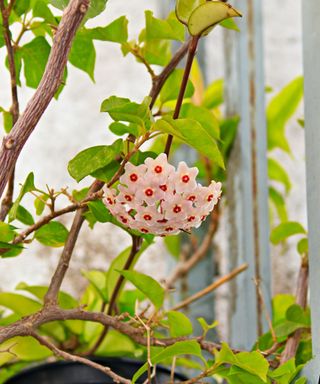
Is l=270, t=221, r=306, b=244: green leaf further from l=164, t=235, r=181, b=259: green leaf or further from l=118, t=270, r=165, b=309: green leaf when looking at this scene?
l=164, t=235, r=181, b=259: green leaf

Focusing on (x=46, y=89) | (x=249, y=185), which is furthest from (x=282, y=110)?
(x=46, y=89)

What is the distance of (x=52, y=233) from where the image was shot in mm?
670

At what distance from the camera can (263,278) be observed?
97 centimetres

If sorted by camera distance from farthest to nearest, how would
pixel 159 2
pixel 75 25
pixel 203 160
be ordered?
pixel 159 2 → pixel 203 160 → pixel 75 25

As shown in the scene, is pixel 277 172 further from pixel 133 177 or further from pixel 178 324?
pixel 133 177

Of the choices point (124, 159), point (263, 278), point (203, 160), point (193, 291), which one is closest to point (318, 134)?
point (124, 159)

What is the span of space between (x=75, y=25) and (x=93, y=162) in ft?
0.37

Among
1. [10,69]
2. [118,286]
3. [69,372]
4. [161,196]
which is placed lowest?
[69,372]

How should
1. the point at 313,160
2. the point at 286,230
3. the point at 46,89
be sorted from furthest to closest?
the point at 286,230
the point at 313,160
the point at 46,89

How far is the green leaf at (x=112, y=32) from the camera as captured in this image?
0.67 m

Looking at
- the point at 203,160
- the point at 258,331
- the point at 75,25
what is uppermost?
the point at 75,25

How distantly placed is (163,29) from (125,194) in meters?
0.20

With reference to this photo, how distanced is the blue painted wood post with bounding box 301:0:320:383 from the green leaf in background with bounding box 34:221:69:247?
214mm

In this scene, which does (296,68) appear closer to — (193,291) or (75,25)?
(193,291)
